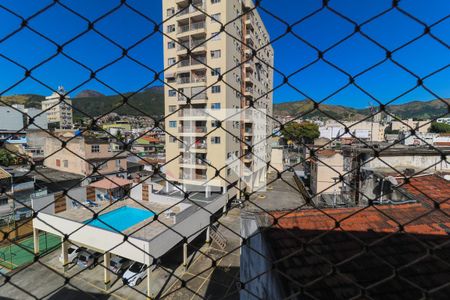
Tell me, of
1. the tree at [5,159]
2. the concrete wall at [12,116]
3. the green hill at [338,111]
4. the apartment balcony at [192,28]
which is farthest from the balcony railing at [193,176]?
the tree at [5,159]

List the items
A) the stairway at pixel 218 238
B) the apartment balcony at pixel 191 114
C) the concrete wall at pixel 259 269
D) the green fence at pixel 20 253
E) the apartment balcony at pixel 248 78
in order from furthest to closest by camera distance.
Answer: the apartment balcony at pixel 248 78 < the apartment balcony at pixel 191 114 < the stairway at pixel 218 238 < the green fence at pixel 20 253 < the concrete wall at pixel 259 269

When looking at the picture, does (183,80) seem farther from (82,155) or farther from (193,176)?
(82,155)

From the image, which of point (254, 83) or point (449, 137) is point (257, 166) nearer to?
point (254, 83)

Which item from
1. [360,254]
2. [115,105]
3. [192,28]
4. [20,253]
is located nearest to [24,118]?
[115,105]

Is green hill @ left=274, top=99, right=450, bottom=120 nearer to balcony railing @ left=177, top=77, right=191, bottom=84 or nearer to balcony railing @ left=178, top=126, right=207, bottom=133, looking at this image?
balcony railing @ left=178, top=126, right=207, bottom=133

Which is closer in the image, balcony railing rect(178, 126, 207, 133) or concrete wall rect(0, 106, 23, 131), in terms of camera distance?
concrete wall rect(0, 106, 23, 131)

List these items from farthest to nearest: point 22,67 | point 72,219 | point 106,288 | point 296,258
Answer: point 72,219 → point 106,288 → point 296,258 → point 22,67

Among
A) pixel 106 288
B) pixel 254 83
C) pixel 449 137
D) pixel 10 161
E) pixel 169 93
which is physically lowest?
pixel 106 288

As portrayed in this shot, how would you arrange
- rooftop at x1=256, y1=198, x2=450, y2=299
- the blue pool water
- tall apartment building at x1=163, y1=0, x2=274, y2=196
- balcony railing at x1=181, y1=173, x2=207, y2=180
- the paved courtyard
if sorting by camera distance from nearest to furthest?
rooftop at x1=256, y1=198, x2=450, y2=299, the paved courtyard, the blue pool water, tall apartment building at x1=163, y1=0, x2=274, y2=196, balcony railing at x1=181, y1=173, x2=207, y2=180

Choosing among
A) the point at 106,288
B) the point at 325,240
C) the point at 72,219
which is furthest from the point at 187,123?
the point at 325,240

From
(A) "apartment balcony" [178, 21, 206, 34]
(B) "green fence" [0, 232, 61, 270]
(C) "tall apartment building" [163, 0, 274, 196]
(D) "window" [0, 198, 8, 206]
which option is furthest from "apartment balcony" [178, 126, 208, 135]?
(D) "window" [0, 198, 8, 206]

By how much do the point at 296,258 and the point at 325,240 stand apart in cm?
28

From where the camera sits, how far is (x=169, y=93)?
915 cm

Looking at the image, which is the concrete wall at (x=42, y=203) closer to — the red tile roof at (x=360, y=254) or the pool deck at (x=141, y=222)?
the pool deck at (x=141, y=222)
